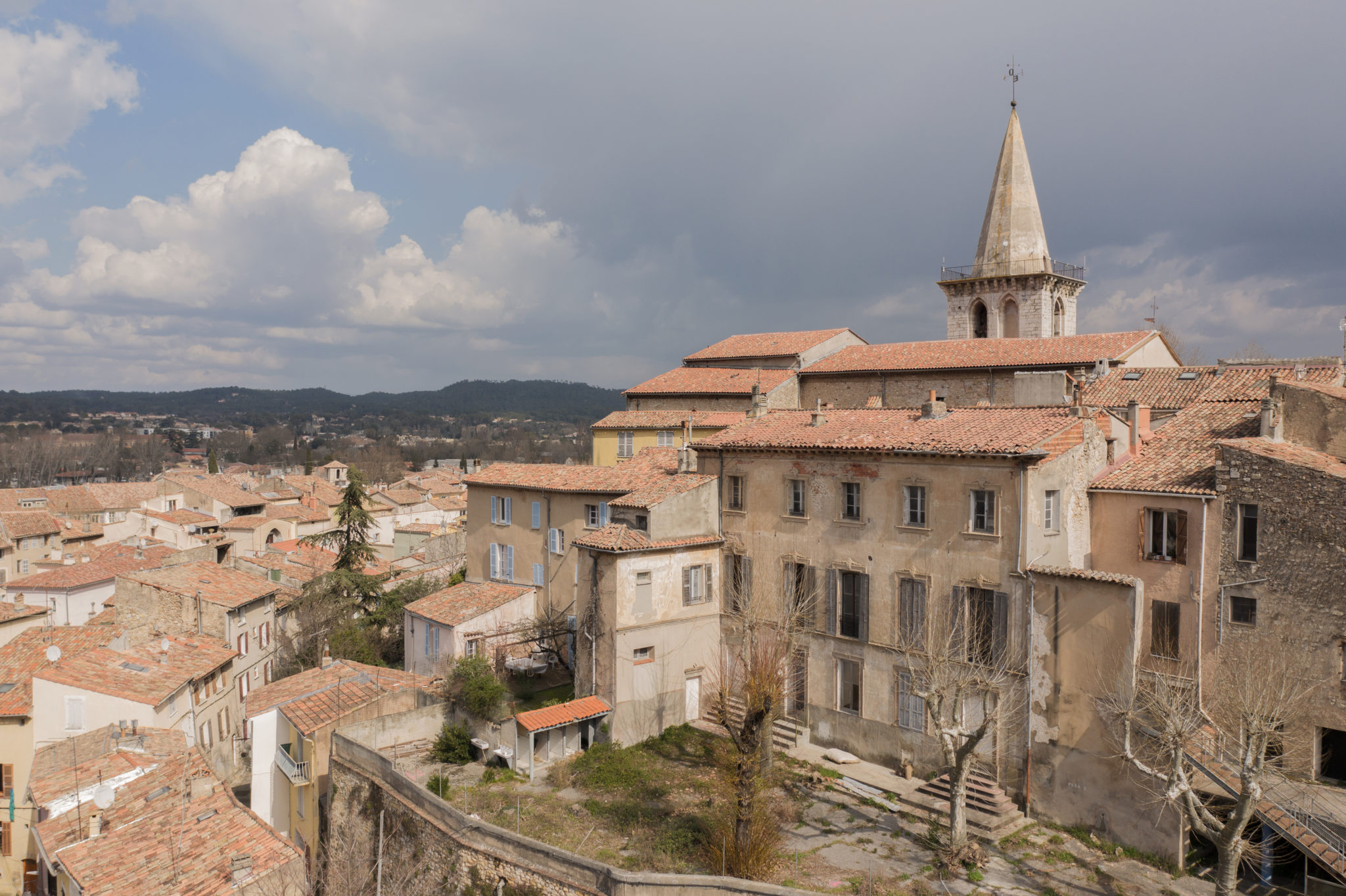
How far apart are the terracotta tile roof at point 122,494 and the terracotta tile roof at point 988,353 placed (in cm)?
6530

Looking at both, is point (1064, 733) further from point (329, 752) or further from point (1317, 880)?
point (329, 752)

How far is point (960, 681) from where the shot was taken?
832 inches

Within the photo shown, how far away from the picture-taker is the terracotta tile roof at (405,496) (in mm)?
78600

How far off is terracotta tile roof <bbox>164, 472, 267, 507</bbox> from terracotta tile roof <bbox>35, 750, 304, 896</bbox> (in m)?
53.8

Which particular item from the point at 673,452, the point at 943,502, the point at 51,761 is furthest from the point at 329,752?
the point at 943,502

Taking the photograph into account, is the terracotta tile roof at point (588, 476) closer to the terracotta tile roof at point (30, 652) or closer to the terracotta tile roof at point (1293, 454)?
the terracotta tile roof at point (30, 652)

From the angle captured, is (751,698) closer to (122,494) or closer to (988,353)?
(988,353)

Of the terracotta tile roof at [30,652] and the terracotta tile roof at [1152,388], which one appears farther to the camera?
the terracotta tile roof at [1152,388]

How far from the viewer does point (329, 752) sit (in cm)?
2483

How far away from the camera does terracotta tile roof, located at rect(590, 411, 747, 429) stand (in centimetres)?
3888

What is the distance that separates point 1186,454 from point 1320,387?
3.93 meters

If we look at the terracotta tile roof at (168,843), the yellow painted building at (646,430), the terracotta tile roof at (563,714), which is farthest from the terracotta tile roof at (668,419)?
the terracotta tile roof at (168,843)

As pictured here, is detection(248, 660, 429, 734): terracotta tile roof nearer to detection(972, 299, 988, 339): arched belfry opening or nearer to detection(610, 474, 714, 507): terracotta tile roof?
detection(610, 474, 714, 507): terracotta tile roof

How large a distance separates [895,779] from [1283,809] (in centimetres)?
869
